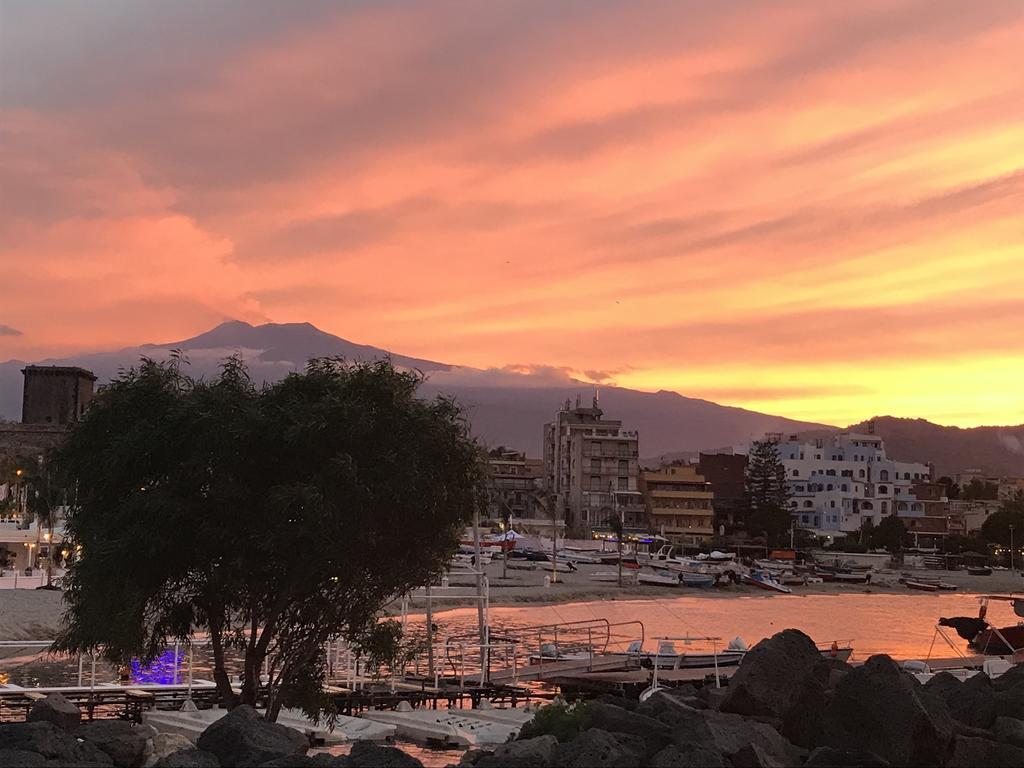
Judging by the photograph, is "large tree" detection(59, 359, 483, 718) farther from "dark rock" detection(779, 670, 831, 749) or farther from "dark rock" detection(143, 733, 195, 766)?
"dark rock" detection(779, 670, 831, 749)

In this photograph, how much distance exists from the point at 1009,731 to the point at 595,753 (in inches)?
222

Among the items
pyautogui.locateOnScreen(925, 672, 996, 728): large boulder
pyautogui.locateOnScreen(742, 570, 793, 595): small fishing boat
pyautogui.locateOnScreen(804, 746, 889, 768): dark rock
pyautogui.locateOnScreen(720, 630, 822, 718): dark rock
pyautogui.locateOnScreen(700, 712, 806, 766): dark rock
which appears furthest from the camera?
pyautogui.locateOnScreen(742, 570, 793, 595): small fishing boat

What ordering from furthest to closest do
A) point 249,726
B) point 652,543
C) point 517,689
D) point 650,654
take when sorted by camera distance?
point 652,543
point 650,654
point 517,689
point 249,726

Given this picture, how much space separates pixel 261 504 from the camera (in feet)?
54.3

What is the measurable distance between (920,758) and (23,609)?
1901 inches

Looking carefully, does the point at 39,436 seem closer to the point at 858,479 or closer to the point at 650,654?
the point at 858,479

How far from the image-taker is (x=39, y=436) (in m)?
166

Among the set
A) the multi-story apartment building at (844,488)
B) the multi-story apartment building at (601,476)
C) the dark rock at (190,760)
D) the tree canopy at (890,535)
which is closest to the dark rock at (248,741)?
the dark rock at (190,760)

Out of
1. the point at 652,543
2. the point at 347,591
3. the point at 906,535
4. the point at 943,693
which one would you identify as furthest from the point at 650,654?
the point at 906,535

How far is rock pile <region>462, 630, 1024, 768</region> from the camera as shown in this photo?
12109 millimetres

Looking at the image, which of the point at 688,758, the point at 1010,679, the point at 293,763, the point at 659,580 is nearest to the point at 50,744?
the point at 293,763

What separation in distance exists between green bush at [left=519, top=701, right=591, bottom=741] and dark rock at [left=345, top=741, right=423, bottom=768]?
9.70ft

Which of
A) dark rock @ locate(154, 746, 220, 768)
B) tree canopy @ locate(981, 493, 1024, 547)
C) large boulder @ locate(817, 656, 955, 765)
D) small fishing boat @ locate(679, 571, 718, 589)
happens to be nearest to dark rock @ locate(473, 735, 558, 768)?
dark rock @ locate(154, 746, 220, 768)

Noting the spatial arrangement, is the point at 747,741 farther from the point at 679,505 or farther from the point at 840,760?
the point at 679,505
